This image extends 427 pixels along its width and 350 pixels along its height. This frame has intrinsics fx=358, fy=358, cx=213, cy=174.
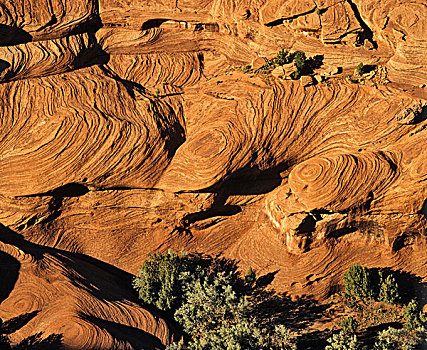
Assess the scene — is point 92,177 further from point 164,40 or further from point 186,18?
point 186,18

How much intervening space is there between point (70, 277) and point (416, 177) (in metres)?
30.6

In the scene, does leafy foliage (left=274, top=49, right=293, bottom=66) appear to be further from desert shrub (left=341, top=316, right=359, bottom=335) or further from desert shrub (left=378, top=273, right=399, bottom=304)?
desert shrub (left=341, top=316, right=359, bottom=335)

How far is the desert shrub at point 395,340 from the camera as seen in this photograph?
104ft

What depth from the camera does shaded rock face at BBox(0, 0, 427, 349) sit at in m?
30.0

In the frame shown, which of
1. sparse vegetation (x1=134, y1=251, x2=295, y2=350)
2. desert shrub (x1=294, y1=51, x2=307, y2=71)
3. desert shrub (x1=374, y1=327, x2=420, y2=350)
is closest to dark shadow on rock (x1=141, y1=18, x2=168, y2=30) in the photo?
desert shrub (x1=294, y1=51, x2=307, y2=71)

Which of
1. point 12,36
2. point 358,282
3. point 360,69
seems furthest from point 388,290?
point 12,36

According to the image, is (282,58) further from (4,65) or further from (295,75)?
(4,65)

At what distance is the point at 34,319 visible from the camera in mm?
27328

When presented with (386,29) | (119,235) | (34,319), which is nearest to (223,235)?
(119,235)

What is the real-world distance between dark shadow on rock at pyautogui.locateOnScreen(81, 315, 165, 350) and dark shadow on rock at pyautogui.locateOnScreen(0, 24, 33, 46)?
2501 cm

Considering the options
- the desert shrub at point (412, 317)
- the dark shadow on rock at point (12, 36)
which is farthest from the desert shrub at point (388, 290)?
the dark shadow on rock at point (12, 36)

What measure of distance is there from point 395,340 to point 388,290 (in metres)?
4.27

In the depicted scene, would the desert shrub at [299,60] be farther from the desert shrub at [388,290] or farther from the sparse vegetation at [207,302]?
the desert shrub at [388,290]

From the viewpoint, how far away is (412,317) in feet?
108
